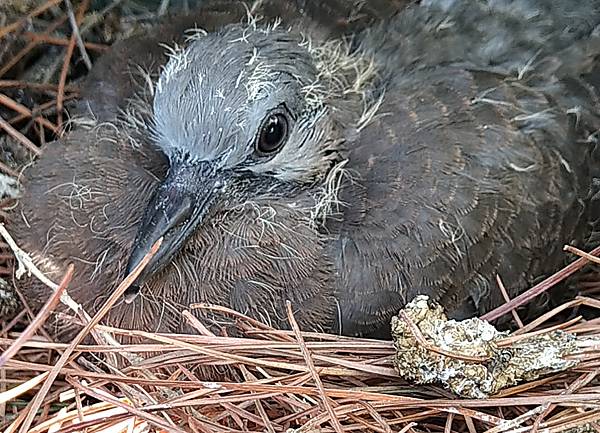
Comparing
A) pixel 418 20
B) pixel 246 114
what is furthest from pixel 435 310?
pixel 418 20

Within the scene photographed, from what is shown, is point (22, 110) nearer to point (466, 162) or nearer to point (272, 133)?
point (272, 133)

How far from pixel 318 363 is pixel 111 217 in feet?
1.87

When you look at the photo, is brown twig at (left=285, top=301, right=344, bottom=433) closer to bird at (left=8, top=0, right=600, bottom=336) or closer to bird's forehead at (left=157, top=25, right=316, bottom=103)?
bird at (left=8, top=0, right=600, bottom=336)

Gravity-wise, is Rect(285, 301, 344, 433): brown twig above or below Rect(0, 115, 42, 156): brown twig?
below

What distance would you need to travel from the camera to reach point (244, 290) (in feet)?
6.93

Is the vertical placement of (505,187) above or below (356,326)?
above

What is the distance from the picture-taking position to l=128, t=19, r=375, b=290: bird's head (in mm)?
1971

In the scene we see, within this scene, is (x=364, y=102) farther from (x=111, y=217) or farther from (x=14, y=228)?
(x=14, y=228)

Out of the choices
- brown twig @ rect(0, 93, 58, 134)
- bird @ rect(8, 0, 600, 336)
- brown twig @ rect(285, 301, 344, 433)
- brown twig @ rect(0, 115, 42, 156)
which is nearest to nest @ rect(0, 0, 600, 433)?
brown twig @ rect(285, 301, 344, 433)

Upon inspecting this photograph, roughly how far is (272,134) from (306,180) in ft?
0.52

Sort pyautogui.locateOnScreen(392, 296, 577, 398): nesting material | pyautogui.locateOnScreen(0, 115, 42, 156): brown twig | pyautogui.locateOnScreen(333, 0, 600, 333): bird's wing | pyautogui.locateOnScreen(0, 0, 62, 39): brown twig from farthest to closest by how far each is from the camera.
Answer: pyautogui.locateOnScreen(0, 0, 62, 39): brown twig < pyautogui.locateOnScreen(0, 115, 42, 156): brown twig < pyautogui.locateOnScreen(333, 0, 600, 333): bird's wing < pyautogui.locateOnScreen(392, 296, 577, 398): nesting material

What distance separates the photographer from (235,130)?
6.47 feet

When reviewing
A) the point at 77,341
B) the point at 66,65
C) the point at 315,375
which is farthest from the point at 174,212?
the point at 66,65

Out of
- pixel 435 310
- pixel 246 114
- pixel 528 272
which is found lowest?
pixel 528 272
